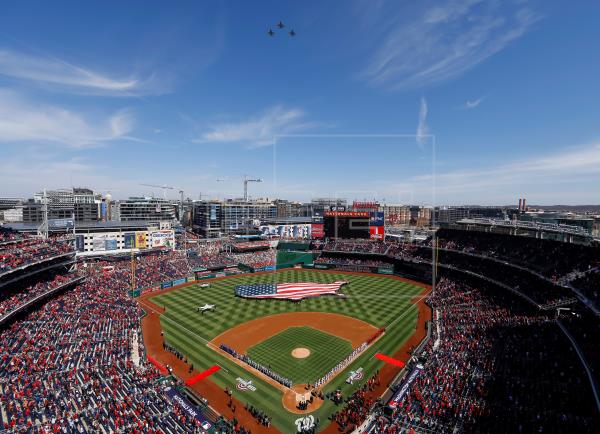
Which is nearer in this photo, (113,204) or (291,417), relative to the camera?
(291,417)

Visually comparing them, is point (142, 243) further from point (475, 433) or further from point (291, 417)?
point (475, 433)

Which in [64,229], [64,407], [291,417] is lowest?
[291,417]

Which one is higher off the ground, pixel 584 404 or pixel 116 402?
pixel 584 404

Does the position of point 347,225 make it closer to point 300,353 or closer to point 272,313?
point 272,313

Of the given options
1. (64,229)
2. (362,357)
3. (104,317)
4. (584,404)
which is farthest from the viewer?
(64,229)

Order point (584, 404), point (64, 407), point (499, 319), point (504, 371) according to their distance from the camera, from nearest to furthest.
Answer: point (584, 404), point (64, 407), point (504, 371), point (499, 319)

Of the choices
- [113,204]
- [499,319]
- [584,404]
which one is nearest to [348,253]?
[499,319]

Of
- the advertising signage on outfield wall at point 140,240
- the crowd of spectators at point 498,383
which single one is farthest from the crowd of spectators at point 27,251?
the crowd of spectators at point 498,383

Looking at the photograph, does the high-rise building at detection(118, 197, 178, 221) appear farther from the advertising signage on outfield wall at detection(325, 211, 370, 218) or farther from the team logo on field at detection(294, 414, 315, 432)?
the team logo on field at detection(294, 414, 315, 432)
